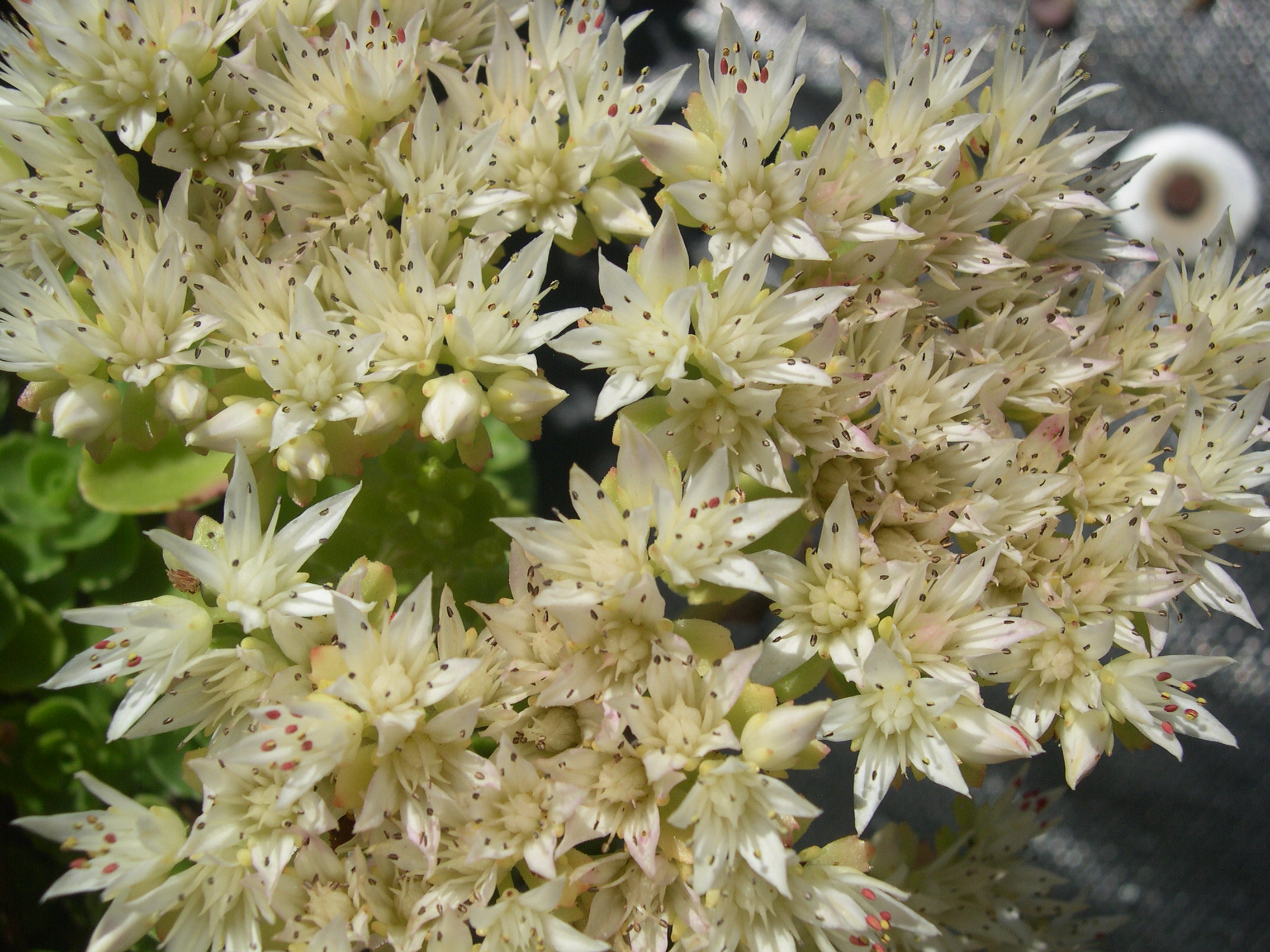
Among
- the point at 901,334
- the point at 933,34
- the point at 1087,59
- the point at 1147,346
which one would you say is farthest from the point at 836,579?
the point at 1087,59

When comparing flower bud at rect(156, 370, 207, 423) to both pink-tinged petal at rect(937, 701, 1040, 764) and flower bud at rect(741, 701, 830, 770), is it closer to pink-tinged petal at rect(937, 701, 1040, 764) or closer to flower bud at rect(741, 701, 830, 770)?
flower bud at rect(741, 701, 830, 770)

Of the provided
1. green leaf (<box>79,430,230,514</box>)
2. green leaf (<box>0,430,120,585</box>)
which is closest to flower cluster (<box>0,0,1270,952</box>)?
green leaf (<box>79,430,230,514</box>)

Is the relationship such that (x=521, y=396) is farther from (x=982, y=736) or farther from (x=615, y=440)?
(x=982, y=736)

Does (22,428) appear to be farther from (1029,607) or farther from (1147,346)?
(1147,346)

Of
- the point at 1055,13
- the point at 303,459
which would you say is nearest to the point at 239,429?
the point at 303,459

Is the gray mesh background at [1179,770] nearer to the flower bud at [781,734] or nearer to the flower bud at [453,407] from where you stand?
the flower bud at [781,734]

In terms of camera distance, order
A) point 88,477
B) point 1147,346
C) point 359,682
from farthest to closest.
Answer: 1. point 88,477
2. point 1147,346
3. point 359,682

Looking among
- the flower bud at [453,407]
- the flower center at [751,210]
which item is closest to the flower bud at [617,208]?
the flower center at [751,210]
